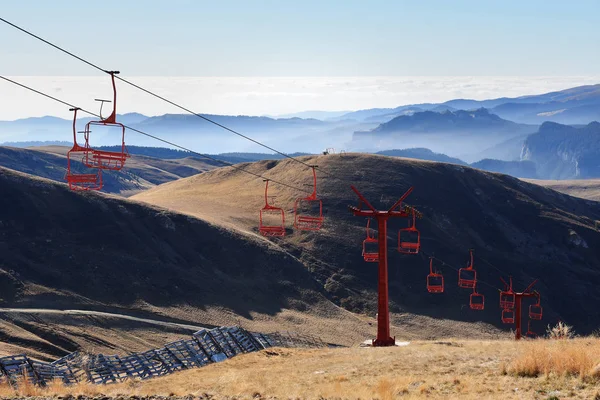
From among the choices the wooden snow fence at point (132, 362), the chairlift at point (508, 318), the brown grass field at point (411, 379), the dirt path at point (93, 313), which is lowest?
the chairlift at point (508, 318)

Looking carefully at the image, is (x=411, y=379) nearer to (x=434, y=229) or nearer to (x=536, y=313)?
(x=536, y=313)

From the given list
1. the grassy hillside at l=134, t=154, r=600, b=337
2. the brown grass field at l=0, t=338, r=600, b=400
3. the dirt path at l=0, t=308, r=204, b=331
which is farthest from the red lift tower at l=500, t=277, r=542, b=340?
the dirt path at l=0, t=308, r=204, b=331

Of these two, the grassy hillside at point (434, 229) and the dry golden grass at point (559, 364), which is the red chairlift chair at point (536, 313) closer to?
the grassy hillside at point (434, 229)

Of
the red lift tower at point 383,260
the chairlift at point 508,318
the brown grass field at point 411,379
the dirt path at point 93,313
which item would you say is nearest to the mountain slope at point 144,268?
the dirt path at point 93,313

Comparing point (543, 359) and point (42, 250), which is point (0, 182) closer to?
point (42, 250)

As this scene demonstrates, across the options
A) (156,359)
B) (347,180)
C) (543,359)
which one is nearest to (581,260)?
(347,180)

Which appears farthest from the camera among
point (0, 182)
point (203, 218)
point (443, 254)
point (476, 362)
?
point (443, 254)
